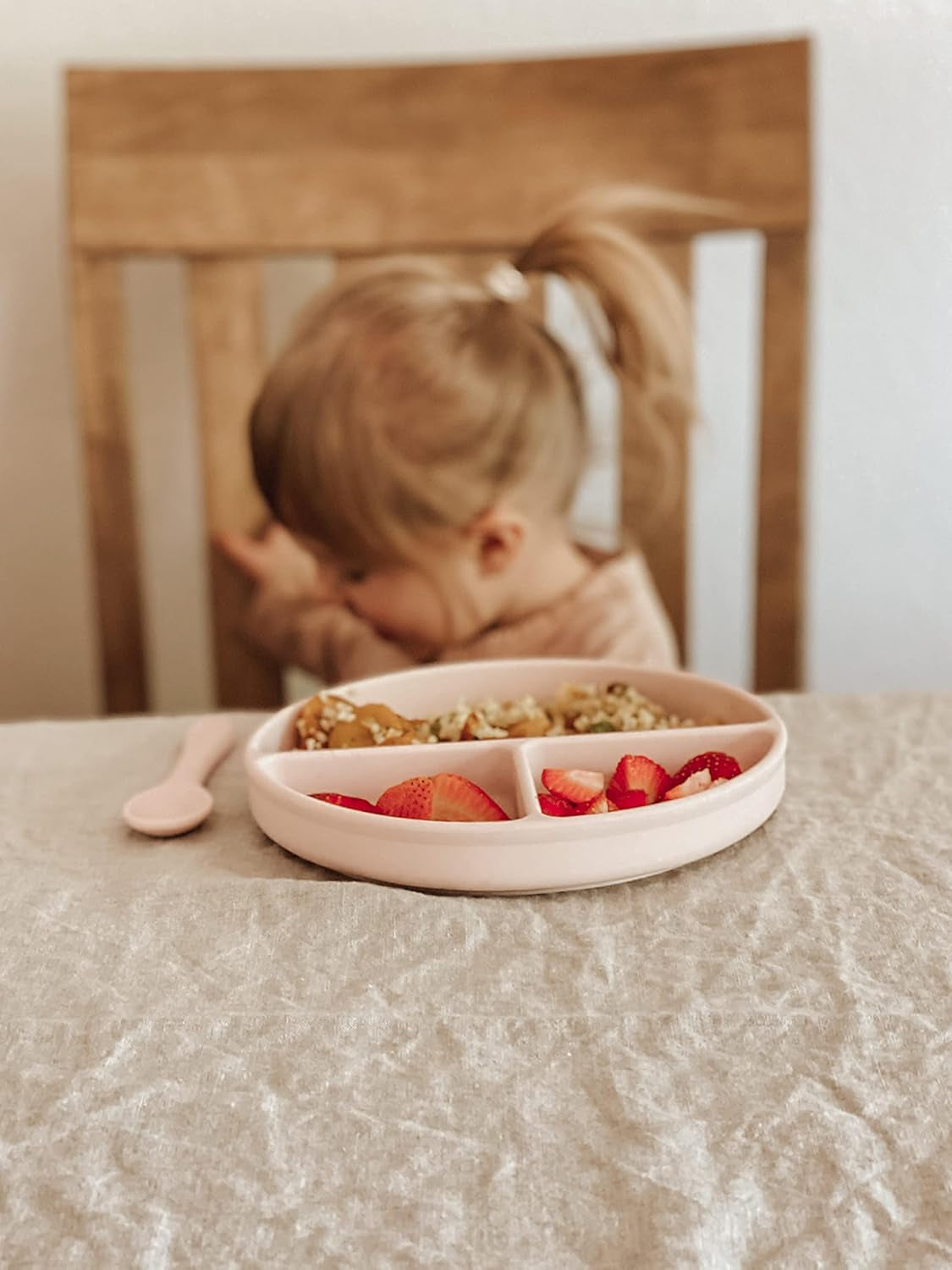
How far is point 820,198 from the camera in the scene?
1381 millimetres

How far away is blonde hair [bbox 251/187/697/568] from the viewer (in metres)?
1.31

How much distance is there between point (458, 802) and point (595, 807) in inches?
2.7

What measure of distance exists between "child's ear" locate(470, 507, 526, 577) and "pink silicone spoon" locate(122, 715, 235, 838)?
61 centimetres

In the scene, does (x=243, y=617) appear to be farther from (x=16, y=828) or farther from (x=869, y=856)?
(x=869, y=856)

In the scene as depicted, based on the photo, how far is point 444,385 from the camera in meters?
1.30

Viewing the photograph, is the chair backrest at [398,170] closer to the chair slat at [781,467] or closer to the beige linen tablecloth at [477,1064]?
the chair slat at [781,467]

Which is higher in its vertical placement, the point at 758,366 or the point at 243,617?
the point at 758,366

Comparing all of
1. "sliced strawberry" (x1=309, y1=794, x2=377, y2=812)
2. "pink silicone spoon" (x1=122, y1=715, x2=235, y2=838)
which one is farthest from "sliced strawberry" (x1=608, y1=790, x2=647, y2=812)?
"pink silicone spoon" (x1=122, y1=715, x2=235, y2=838)

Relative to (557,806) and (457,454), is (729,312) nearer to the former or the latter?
(457,454)

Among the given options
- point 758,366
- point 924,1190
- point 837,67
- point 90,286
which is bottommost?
point 924,1190

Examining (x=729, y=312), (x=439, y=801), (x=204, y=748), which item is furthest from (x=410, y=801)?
(x=729, y=312)

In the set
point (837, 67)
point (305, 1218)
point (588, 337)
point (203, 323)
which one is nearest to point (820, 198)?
point (837, 67)

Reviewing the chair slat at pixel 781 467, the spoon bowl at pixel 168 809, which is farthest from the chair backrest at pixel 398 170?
the spoon bowl at pixel 168 809

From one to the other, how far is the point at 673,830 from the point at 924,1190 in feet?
0.67
